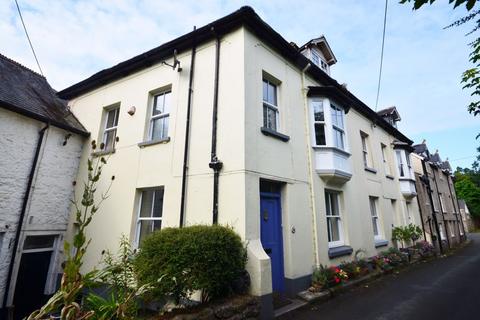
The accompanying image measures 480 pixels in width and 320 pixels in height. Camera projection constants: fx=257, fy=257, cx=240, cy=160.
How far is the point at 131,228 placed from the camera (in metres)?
7.47

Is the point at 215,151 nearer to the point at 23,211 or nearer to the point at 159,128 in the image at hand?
the point at 159,128

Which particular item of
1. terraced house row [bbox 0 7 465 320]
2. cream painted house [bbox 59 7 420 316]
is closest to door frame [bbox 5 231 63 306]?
terraced house row [bbox 0 7 465 320]

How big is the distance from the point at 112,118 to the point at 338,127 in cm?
856

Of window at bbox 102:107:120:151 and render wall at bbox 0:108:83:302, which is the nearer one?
render wall at bbox 0:108:83:302

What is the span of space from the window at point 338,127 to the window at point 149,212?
244 inches

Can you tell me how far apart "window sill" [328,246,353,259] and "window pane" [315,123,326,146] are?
3.46m

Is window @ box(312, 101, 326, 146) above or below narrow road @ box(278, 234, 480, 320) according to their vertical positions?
above

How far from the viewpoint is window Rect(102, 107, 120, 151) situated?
9.54 metres

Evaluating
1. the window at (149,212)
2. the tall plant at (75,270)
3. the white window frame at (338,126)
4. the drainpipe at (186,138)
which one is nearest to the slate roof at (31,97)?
the window at (149,212)

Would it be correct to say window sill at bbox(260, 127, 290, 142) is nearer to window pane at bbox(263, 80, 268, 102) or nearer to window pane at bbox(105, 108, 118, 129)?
window pane at bbox(263, 80, 268, 102)

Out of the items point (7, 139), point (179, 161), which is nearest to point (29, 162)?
point (7, 139)

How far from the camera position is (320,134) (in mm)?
8898

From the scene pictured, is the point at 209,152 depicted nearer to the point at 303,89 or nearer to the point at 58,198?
the point at 303,89

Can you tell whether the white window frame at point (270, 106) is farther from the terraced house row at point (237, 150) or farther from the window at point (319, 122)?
the window at point (319, 122)
